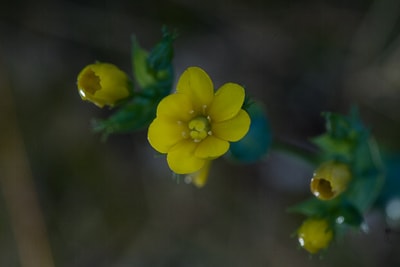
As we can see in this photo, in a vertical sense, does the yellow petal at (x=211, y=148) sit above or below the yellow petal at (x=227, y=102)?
below

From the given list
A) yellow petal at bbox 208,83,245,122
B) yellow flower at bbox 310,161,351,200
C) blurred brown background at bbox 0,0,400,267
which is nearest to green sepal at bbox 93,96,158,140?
yellow petal at bbox 208,83,245,122

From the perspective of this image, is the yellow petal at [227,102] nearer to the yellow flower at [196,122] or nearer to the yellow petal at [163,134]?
the yellow flower at [196,122]

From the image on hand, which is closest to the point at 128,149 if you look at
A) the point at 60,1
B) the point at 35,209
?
the point at 35,209

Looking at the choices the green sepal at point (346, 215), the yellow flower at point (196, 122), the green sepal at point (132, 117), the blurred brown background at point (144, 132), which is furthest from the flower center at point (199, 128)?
the blurred brown background at point (144, 132)

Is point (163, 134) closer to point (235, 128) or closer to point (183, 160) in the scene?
point (183, 160)

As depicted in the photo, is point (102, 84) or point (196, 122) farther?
point (102, 84)

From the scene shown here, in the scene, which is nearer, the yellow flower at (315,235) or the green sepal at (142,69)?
the yellow flower at (315,235)

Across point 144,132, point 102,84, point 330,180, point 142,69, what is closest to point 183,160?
point 102,84
